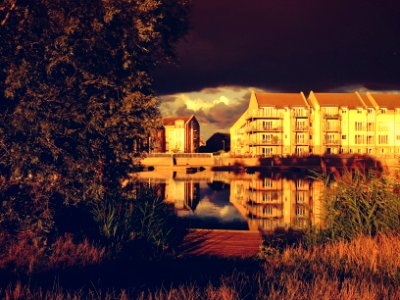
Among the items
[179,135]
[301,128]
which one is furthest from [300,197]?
[179,135]

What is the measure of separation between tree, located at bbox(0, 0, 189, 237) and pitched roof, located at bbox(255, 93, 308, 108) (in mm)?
75937

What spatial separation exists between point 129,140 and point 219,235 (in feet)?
16.3

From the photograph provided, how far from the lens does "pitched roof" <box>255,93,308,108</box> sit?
283 feet

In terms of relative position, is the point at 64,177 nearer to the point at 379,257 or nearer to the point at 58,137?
the point at 58,137

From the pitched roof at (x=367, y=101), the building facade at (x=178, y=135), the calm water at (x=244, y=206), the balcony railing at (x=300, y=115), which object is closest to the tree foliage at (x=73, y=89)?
the calm water at (x=244, y=206)

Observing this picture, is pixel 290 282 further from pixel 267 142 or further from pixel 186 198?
pixel 267 142

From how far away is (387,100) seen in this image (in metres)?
89.6

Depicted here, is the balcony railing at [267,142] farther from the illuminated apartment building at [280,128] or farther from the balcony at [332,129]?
the balcony at [332,129]

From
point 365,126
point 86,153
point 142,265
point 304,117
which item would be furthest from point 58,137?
point 365,126

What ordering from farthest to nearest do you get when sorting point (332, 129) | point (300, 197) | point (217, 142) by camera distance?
point (217, 142), point (332, 129), point (300, 197)

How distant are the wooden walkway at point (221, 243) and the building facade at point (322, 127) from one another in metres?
71.4

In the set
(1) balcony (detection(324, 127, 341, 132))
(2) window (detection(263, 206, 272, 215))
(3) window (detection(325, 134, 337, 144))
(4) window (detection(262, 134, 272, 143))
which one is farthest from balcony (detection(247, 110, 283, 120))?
(2) window (detection(263, 206, 272, 215))

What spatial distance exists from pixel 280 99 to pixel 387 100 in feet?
80.8

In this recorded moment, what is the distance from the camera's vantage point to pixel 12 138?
978cm
